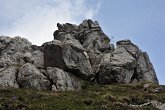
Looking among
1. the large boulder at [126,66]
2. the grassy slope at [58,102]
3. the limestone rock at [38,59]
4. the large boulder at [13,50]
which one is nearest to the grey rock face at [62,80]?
the limestone rock at [38,59]

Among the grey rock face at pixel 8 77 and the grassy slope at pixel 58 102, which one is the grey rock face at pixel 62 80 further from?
the grassy slope at pixel 58 102

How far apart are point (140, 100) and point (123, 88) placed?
1531cm

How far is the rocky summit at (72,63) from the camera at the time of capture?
58.8 m

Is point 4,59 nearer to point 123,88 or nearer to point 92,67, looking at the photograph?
point 92,67

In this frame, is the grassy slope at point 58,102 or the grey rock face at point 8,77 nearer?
the grassy slope at point 58,102

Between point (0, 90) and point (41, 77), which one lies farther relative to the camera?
point (41, 77)

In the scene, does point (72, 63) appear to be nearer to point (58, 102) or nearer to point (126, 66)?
point (126, 66)

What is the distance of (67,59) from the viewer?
65.2 meters

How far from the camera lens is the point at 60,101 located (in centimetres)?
3841

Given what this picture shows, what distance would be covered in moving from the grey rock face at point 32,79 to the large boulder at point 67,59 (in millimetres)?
5322

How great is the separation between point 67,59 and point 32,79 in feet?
29.7

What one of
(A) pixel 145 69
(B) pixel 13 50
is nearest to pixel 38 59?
(B) pixel 13 50

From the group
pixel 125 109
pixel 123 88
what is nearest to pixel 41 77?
pixel 123 88

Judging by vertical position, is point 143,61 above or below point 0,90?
above
